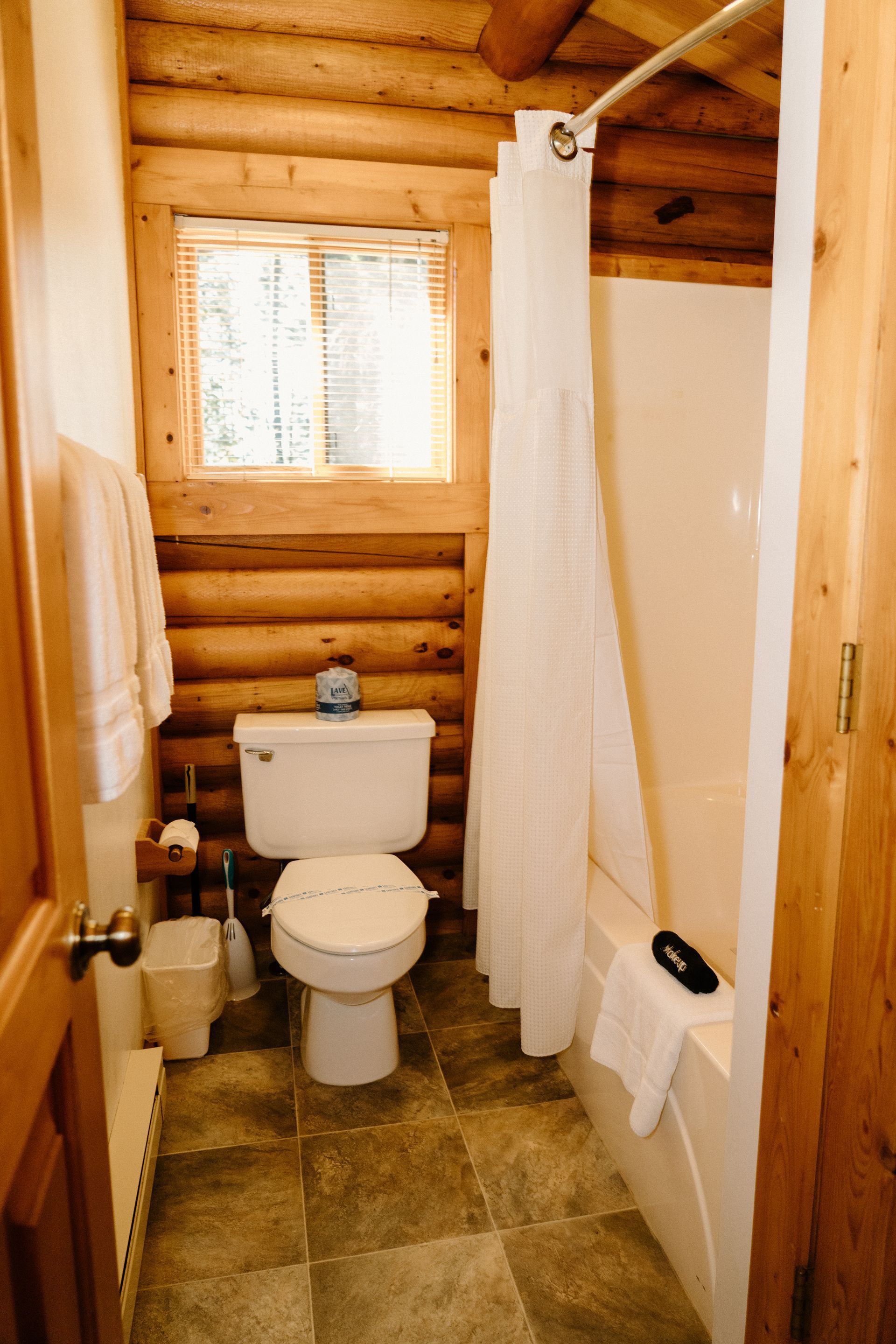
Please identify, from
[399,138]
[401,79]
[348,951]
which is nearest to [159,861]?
[348,951]

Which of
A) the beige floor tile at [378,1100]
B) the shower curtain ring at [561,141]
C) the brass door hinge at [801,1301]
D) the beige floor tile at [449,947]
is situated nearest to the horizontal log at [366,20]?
the shower curtain ring at [561,141]

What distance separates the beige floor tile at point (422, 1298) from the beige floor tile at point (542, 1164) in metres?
0.11

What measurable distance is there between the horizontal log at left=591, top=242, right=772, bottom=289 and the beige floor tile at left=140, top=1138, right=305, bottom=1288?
8.42ft

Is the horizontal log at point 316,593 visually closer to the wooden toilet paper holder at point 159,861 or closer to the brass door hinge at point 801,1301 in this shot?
the wooden toilet paper holder at point 159,861

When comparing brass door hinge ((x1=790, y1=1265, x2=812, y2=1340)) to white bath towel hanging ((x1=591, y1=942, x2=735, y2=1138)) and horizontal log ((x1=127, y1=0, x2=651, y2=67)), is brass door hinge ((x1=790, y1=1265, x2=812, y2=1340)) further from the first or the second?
horizontal log ((x1=127, y1=0, x2=651, y2=67))

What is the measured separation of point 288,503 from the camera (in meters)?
2.46

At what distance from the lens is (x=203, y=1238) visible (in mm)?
1693

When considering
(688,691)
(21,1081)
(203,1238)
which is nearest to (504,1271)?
(203,1238)

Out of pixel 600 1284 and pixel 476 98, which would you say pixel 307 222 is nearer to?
pixel 476 98

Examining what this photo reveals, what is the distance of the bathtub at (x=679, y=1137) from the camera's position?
1469 millimetres

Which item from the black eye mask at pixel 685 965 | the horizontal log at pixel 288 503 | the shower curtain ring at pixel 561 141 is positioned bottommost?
the black eye mask at pixel 685 965

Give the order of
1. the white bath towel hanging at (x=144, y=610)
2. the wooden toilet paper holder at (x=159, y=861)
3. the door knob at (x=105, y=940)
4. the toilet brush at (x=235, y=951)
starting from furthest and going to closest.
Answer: the toilet brush at (x=235, y=951) < the wooden toilet paper holder at (x=159, y=861) < the white bath towel hanging at (x=144, y=610) < the door knob at (x=105, y=940)

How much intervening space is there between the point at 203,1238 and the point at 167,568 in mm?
1673

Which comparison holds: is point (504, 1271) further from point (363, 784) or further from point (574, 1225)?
point (363, 784)
